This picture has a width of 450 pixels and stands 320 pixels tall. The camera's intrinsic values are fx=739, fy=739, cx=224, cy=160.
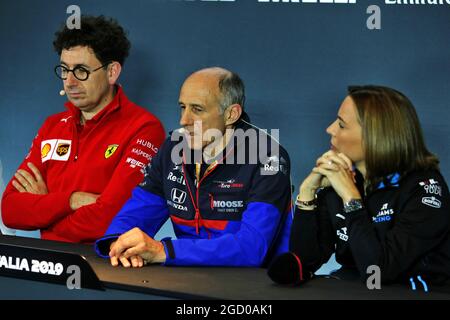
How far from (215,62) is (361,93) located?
1.30 metres

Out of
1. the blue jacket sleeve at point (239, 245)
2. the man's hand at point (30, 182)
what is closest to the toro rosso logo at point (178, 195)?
the blue jacket sleeve at point (239, 245)

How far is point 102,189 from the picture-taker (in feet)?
10.2

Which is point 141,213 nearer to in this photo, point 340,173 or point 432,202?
point 340,173

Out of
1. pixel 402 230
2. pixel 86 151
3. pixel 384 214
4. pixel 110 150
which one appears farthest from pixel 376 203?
pixel 86 151

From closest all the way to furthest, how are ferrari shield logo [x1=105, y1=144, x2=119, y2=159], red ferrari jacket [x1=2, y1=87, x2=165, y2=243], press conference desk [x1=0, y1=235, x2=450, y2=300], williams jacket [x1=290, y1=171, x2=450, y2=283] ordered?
press conference desk [x1=0, y1=235, x2=450, y2=300], williams jacket [x1=290, y1=171, x2=450, y2=283], red ferrari jacket [x1=2, y1=87, x2=165, y2=243], ferrari shield logo [x1=105, y1=144, x2=119, y2=159]

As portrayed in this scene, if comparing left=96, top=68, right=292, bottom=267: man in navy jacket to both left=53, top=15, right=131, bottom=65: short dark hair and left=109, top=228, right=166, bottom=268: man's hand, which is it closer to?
left=109, top=228, right=166, bottom=268: man's hand

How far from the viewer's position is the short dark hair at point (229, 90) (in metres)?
2.67

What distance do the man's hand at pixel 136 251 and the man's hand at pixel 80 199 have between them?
79 cm

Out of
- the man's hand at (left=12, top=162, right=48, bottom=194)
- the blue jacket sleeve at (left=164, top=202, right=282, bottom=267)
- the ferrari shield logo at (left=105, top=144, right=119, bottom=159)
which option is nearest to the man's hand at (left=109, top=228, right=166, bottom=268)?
the blue jacket sleeve at (left=164, top=202, right=282, bottom=267)

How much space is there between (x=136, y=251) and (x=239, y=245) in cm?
34

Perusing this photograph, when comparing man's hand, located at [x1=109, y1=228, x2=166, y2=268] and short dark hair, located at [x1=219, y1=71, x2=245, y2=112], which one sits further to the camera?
short dark hair, located at [x1=219, y1=71, x2=245, y2=112]

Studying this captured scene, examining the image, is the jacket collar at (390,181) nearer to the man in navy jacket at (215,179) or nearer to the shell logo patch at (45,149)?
the man in navy jacket at (215,179)

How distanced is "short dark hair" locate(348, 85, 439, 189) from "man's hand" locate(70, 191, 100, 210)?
1.22m

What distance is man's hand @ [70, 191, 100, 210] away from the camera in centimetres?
300
